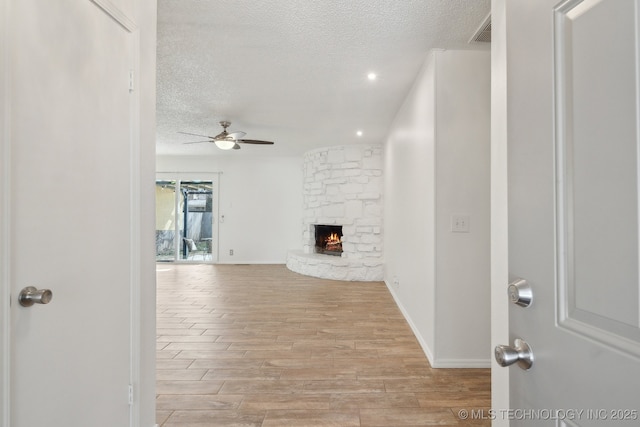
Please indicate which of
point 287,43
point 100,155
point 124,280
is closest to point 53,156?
point 100,155

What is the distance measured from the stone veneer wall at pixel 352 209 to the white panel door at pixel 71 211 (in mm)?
4424

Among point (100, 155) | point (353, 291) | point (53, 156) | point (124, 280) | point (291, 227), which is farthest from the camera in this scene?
point (291, 227)

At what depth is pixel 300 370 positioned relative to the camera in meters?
2.36

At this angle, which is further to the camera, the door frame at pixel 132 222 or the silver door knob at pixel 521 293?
the door frame at pixel 132 222

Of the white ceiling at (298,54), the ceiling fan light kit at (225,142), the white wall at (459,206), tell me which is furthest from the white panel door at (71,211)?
the ceiling fan light kit at (225,142)

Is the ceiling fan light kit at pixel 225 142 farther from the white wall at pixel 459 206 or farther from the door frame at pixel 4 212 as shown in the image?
the door frame at pixel 4 212

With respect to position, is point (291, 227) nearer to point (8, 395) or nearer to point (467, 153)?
point (467, 153)

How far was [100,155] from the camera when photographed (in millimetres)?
1265

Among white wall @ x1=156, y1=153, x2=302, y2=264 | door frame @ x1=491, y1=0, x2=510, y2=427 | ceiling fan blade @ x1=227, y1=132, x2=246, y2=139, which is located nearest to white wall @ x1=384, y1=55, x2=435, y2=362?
door frame @ x1=491, y1=0, x2=510, y2=427

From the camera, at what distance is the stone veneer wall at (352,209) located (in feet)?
18.3

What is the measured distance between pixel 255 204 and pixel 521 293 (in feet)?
22.8

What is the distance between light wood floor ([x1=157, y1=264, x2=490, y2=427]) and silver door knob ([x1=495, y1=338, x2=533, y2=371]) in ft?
4.52

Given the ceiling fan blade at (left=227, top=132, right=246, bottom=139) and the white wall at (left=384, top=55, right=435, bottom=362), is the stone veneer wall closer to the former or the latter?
the white wall at (left=384, top=55, right=435, bottom=362)

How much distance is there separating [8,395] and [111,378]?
0.45 meters
